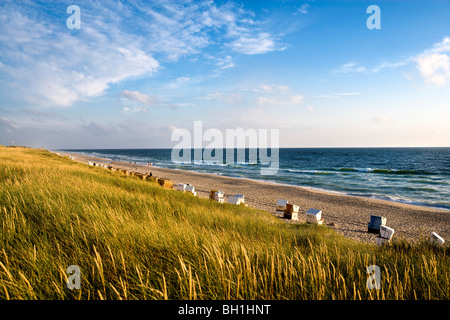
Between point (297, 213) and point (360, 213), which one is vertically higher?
point (297, 213)

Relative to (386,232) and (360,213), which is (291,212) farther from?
(360,213)

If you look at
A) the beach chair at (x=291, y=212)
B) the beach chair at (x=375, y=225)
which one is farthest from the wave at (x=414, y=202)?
the beach chair at (x=291, y=212)

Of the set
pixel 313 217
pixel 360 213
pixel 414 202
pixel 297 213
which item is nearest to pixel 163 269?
pixel 313 217

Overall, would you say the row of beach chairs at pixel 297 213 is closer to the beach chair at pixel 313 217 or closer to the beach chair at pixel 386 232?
the beach chair at pixel 313 217

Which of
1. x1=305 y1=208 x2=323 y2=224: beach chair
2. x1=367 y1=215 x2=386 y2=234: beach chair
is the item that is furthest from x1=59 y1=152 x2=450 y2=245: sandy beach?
x1=305 y1=208 x2=323 y2=224: beach chair

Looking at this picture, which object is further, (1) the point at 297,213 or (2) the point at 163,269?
(1) the point at 297,213

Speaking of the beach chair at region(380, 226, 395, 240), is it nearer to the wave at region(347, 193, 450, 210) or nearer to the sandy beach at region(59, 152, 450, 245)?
the sandy beach at region(59, 152, 450, 245)

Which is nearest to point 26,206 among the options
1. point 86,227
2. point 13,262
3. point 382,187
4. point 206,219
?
point 86,227

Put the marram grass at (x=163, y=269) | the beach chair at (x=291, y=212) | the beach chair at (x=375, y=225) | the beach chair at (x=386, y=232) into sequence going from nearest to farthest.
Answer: the marram grass at (x=163, y=269)
the beach chair at (x=386, y=232)
the beach chair at (x=375, y=225)
the beach chair at (x=291, y=212)

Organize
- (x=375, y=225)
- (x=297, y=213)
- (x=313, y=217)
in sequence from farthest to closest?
1. (x=297, y=213)
2. (x=375, y=225)
3. (x=313, y=217)

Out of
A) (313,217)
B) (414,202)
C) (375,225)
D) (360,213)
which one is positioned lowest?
(414,202)

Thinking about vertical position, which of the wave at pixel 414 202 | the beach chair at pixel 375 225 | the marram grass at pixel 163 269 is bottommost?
the wave at pixel 414 202
